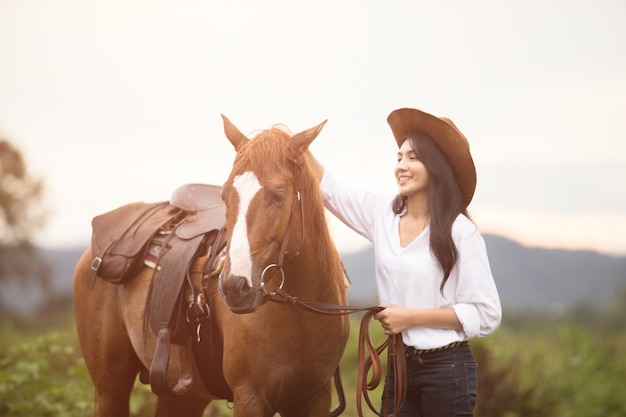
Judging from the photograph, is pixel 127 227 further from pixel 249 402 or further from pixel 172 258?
pixel 249 402

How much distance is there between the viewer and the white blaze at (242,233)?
2.40 metres

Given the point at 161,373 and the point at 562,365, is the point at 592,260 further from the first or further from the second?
the point at 161,373

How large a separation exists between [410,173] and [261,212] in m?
0.75

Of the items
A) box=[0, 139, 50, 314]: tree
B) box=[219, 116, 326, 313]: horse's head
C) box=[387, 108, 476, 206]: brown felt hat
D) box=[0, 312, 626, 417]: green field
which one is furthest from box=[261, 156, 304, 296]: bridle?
box=[0, 139, 50, 314]: tree

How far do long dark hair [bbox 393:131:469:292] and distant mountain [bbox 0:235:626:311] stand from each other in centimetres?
506

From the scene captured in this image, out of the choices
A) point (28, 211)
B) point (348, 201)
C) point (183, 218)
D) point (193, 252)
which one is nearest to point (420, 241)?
point (348, 201)

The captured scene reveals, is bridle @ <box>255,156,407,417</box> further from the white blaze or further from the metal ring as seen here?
the white blaze

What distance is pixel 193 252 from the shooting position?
3.39m

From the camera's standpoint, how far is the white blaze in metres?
2.40

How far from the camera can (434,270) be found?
268cm

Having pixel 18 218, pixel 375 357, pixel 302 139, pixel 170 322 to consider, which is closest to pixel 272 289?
pixel 375 357

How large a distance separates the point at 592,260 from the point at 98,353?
6.35 m

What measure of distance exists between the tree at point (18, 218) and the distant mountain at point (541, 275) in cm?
422

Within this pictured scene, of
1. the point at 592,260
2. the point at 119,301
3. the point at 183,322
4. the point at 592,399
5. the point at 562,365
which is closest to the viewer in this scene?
the point at 183,322
